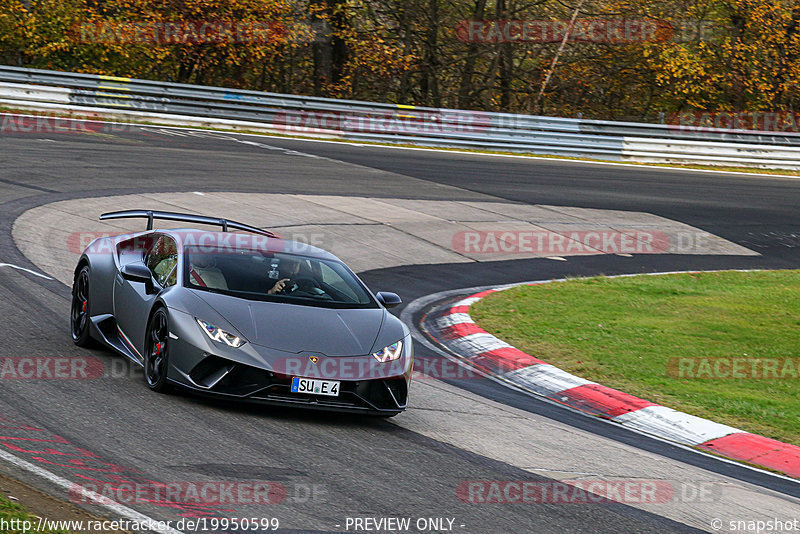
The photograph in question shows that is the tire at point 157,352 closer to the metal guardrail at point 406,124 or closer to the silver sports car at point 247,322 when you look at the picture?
the silver sports car at point 247,322

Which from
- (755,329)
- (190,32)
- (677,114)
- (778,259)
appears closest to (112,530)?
(755,329)

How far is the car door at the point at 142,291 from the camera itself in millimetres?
7656

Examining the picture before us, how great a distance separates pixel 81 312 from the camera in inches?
342

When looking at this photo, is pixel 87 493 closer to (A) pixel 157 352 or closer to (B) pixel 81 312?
(A) pixel 157 352

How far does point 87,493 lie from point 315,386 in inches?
79.5

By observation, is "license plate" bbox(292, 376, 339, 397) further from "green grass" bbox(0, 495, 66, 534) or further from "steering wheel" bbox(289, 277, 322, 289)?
"green grass" bbox(0, 495, 66, 534)

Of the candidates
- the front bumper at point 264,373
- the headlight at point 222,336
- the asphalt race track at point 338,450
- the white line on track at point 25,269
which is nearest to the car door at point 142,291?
the asphalt race track at point 338,450

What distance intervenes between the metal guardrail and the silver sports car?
18371mm

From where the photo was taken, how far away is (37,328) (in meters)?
8.75

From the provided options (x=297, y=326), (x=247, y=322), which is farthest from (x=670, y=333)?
(x=247, y=322)

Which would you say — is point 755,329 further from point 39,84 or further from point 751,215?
→ point 39,84

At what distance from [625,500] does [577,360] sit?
3.91 meters

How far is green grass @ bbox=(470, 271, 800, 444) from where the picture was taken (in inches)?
351

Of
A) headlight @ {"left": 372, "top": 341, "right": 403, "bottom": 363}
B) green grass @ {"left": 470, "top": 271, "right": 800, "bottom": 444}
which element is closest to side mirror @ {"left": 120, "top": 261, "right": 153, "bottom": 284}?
headlight @ {"left": 372, "top": 341, "right": 403, "bottom": 363}
